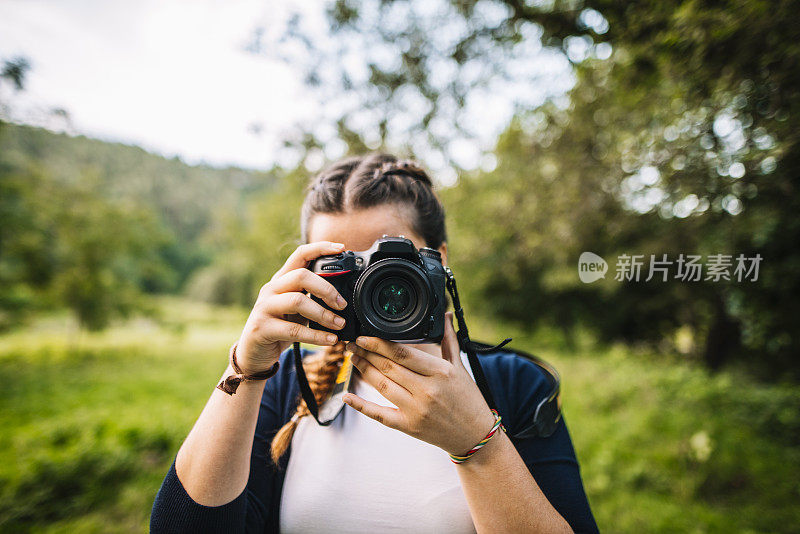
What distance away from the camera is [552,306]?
13117 mm

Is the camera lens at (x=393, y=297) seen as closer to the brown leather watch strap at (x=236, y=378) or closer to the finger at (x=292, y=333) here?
the finger at (x=292, y=333)

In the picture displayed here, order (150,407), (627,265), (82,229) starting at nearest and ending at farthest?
(627,265)
(150,407)
(82,229)

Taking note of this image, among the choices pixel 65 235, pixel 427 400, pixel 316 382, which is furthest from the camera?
pixel 65 235

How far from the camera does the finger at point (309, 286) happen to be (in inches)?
38.8

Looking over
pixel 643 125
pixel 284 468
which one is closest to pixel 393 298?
pixel 284 468

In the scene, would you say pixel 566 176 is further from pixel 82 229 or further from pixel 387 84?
pixel 82 229

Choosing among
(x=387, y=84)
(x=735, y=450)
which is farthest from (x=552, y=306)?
(x=387, y=84)

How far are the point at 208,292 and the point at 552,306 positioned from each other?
26.4 metres

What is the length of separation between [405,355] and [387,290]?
0.70 ft

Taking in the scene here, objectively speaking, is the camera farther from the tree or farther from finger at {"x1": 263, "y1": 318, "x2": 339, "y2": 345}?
the tree

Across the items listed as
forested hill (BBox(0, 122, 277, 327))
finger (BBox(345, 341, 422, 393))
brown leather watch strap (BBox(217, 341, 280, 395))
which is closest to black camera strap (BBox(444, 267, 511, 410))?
finger (BBox(345, 341, 422, 393))

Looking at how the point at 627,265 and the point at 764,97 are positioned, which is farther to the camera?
the point at 627,265

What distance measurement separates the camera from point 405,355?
3.08ft

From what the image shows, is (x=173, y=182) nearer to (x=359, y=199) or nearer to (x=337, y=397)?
(x=359, y=199)
